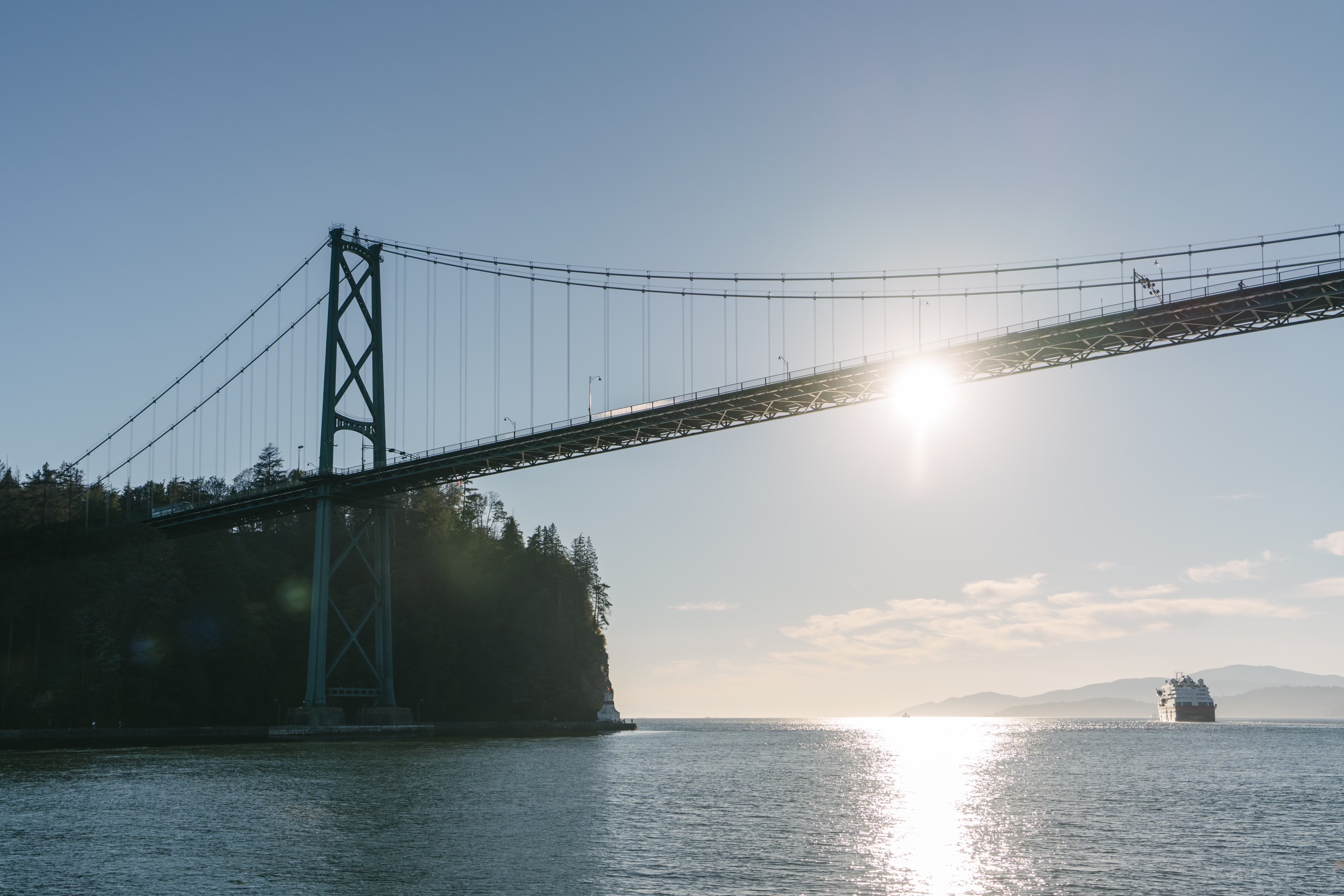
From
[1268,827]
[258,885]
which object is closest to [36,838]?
[258,885]

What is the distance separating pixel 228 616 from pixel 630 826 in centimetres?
5596

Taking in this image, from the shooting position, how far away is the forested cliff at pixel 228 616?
2763 inches

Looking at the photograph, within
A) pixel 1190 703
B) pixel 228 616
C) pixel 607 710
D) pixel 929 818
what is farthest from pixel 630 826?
pixel 1190 703

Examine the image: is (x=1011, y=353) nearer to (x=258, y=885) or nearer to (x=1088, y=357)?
(x=1088, y=357)

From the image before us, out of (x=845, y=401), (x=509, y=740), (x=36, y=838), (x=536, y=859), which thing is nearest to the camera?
(x=536, y=859)

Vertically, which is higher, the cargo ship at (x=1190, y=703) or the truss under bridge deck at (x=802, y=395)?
the truss under bridge deck at (x=802, y=395)

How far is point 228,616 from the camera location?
266ft

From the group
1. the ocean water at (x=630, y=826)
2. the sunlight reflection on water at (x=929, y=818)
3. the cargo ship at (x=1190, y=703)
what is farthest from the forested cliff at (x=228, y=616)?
the cargo ship at (x=1190, y=703)

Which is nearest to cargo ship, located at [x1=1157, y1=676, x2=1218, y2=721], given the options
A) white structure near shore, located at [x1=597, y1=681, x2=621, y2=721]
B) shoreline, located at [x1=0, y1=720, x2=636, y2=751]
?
white structure near shore, located at [x1=597, y1=681, x2=621, y2=721]

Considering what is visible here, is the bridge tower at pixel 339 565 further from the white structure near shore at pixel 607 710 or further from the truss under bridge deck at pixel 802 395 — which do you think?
the white structure near shore at pixel 607 710

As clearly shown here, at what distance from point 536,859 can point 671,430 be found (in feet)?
151

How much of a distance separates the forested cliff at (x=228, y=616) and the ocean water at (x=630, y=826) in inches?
474

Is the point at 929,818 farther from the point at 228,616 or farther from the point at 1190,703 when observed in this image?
the point at 1190,703

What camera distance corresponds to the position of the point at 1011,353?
199 ft
